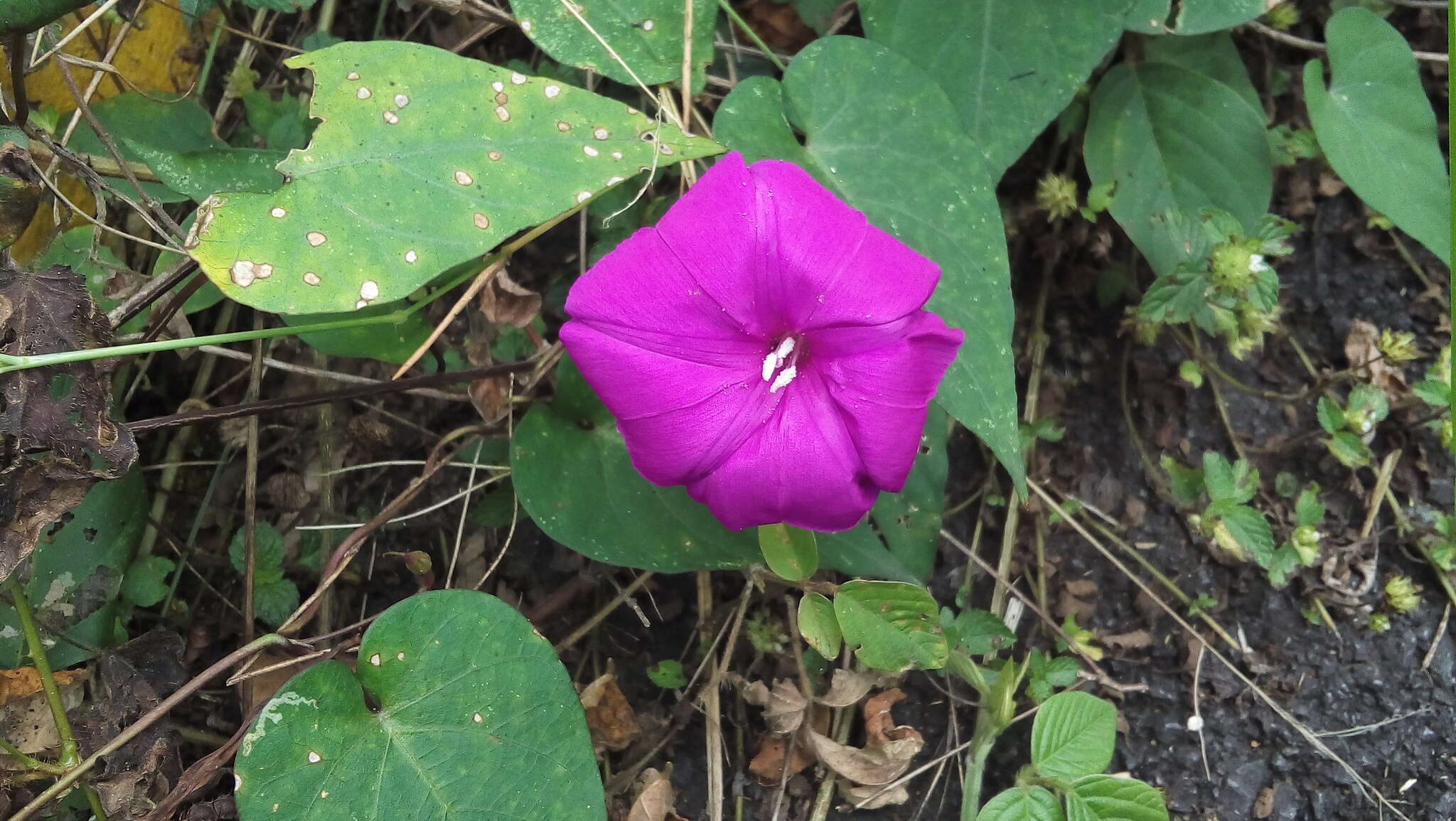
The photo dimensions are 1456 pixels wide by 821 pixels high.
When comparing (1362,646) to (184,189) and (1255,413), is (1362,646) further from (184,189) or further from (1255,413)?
(184,189)

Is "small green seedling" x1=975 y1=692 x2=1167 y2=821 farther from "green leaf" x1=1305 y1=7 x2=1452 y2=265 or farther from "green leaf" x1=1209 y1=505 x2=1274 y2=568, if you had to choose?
"green leaf" x1=1305 y1=7 x2=1452 y2=265

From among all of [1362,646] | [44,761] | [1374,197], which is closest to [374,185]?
[44,761]

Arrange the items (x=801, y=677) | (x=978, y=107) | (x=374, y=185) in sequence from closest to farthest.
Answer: (x=374, y=185)
(x=978, y=107)
(x=801, y=677)

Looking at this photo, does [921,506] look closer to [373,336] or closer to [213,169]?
[373,336]

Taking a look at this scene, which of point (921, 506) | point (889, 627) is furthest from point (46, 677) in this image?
point (921, 506)

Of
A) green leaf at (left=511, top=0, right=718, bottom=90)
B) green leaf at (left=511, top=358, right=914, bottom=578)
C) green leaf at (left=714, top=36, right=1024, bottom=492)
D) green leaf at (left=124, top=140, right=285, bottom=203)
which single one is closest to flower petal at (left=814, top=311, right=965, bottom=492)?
green leaf at (left=714, top=36, right=1024, bottom=492)

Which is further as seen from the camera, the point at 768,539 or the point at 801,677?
the point at 801,677

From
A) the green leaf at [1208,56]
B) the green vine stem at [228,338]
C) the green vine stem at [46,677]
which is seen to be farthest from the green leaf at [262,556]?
the green leaf at [1208,56]
